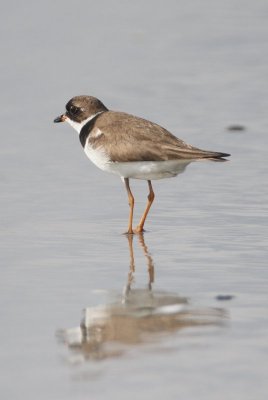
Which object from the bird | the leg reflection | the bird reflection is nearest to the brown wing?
the bird

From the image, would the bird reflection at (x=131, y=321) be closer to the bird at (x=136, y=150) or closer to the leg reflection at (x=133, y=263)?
the leg reflection at (x=133, y=263)

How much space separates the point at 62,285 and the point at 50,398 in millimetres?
1981

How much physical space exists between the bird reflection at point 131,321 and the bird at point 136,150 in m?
2.05

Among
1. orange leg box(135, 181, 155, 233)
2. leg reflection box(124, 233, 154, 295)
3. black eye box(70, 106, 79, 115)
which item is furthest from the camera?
black eye box(70, 106, 79, 115)

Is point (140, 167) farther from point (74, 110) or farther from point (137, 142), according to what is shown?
point (74, 110)

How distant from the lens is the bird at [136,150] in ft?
29.1

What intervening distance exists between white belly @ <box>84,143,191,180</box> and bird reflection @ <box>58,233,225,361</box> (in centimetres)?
224

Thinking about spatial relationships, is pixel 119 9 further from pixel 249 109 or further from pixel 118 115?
pixel 118 115

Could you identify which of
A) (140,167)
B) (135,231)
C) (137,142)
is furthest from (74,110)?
(135,231)

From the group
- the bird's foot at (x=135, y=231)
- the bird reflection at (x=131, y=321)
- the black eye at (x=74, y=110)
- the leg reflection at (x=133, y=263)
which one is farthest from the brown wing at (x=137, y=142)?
the bird reflection at (x=131, y=321)

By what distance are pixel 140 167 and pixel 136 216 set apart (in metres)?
0.57

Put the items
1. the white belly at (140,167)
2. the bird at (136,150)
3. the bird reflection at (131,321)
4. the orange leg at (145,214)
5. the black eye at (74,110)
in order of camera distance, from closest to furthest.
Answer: the bird reflection at (131,321) < the orange leg at (145,214) < the bird at (136,150) < the white belly at (140,167) < the black eye at (74,110)

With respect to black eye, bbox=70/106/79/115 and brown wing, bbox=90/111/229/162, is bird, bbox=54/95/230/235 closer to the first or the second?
brown wing, bbox=90/111/229/162

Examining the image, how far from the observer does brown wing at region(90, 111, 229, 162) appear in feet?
29.1
